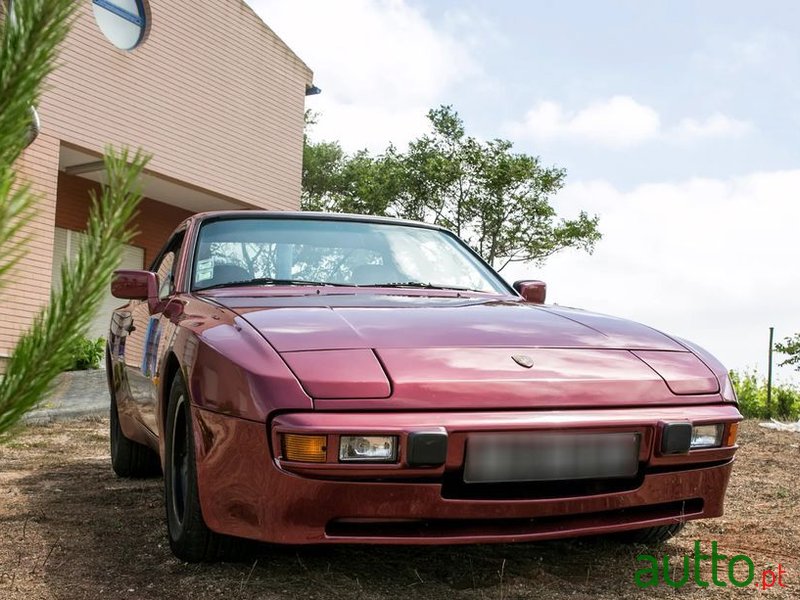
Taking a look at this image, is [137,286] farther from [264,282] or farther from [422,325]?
[422,325]

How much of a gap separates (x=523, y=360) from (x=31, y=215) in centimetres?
165

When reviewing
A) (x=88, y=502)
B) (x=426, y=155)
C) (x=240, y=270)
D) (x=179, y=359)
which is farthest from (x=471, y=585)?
(x=426, y=155)

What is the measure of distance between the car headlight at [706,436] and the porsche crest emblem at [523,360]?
0.57 metres

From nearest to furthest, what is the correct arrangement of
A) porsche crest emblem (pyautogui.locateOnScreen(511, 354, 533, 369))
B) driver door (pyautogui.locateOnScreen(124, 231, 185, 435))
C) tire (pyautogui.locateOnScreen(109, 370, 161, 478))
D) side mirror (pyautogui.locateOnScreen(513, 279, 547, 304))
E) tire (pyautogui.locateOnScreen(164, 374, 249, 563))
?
porsche crest emblem (pyautogui.locateOnScreen(511, 354, 533, 369)) → tire (pyautogui.locateOnScreen(164, 374, 249, 563)) → driver door (pyautogui.locateOnScreen(124, 231, 185, 435)) → side mirror (pyautogui.locateOnScreen(513, 279, 547, 304)) → tire (pyautogui.locateOnScreen(109, 370, 161, 478))

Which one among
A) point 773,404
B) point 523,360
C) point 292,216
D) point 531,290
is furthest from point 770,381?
point 523,360

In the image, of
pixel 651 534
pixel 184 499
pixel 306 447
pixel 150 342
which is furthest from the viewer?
pixel 150 342

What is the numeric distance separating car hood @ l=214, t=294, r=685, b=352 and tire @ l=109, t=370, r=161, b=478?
76.2 inches

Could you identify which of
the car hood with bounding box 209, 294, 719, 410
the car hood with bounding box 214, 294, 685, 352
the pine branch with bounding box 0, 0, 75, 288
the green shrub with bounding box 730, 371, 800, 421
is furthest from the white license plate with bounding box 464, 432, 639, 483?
the green shrub with bounding box 730, 371, 800, 421

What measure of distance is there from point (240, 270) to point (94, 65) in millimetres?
11028

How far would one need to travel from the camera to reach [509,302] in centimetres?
378

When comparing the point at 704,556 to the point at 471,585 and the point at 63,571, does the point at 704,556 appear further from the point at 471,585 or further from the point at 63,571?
the point at 63,571

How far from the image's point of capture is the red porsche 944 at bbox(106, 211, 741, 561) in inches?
99.0

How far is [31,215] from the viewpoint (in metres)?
1.55

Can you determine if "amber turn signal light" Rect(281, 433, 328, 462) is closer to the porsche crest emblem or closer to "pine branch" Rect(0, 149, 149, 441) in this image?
the porsche crest emblem
